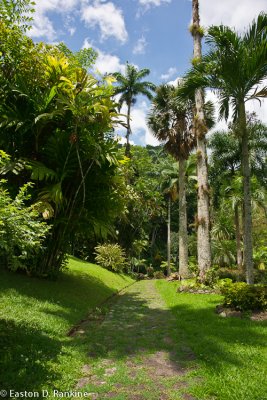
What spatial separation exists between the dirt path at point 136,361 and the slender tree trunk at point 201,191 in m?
6.19

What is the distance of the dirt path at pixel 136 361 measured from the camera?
14.1 feet

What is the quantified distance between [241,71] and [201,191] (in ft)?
20.9

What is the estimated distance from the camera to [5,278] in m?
9.47

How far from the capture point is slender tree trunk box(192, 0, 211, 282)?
1436 cm

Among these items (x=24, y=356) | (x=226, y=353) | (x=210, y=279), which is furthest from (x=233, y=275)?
(x=24, y=356)

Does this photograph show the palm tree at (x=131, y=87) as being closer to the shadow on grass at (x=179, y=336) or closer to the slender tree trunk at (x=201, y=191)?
the slender tree trunk at (x=201, y=191)

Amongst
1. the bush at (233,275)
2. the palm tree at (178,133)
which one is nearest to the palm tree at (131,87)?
the palm tree at (178,133)

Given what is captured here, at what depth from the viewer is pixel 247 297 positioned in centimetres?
831

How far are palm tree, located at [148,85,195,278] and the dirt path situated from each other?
13.4 m

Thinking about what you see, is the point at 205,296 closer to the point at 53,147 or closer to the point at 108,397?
the point at 53,147

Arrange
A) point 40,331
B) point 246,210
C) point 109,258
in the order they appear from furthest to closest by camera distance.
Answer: point 109,258 → point 246,210 → point 40,331

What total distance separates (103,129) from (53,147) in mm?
1634

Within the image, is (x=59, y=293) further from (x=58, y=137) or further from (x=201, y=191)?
(x=201, y=191)

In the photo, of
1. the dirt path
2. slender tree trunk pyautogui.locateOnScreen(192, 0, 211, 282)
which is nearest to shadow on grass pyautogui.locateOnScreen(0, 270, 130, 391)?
the dirt path
